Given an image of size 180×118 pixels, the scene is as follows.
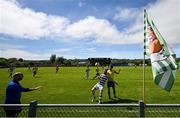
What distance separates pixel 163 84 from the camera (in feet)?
27.3

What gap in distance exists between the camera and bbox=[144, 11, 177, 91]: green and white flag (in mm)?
8320

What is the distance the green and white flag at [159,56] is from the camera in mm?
8320

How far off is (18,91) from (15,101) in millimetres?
297

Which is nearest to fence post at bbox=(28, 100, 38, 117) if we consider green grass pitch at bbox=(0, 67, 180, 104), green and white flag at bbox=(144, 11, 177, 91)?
green and white flag at bbox=(144, 11, 177, 91)

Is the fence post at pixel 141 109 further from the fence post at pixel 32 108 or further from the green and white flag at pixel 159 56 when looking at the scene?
the fence post at pixel 32 108

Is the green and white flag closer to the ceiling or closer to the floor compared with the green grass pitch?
closer to the ceiling

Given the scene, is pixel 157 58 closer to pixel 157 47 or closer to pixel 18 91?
pixel 157 47

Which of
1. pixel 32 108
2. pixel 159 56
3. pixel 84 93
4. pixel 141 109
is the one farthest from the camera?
pixel 84 93

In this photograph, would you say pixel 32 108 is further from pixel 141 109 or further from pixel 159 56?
pixel 159 56

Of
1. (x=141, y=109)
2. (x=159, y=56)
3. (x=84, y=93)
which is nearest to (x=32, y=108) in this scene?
(x=141, y=109)

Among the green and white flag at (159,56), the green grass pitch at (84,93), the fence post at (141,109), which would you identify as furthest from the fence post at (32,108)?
the green grass pitch at (84,93)

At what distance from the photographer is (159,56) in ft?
28.6

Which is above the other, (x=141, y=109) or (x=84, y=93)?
(x=141, y=109)

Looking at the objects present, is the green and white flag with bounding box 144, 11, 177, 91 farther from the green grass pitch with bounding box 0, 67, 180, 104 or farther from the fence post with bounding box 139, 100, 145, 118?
the green grass pitch with bounding box 0, 67, 180, 104
